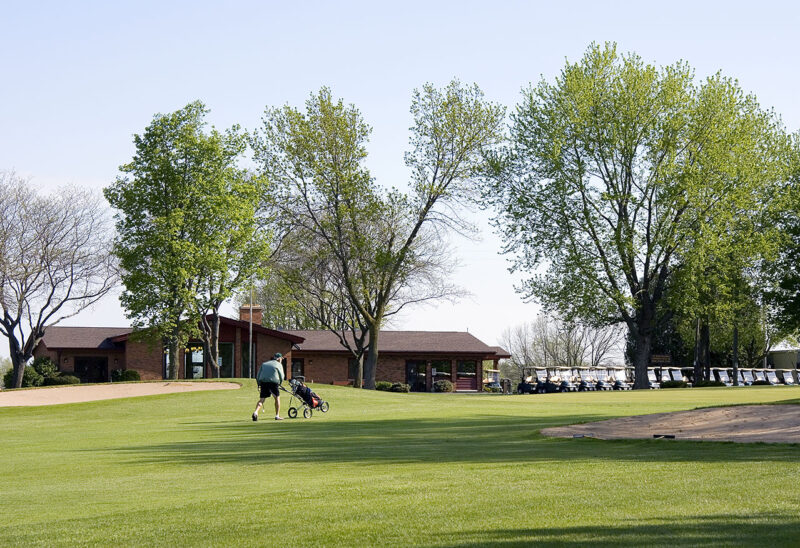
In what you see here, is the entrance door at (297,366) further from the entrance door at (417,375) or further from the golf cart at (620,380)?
the golf cart at (620,380)

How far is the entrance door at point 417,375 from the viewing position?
71.5 metres

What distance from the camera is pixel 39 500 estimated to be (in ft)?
36.4

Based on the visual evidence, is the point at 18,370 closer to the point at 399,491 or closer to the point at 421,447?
the point at 421,447

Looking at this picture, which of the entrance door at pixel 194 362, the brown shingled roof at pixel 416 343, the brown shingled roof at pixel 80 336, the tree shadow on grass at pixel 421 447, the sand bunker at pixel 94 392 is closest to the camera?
the tree shadow on grass at pixel 421 447

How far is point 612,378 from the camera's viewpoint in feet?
214

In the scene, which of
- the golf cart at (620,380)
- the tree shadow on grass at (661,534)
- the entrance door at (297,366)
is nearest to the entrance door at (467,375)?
the golf cart at (620,380)

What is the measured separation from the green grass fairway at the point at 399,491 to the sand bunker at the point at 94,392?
19.1 meters

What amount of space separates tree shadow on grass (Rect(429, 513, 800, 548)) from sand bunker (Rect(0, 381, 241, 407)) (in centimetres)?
3340

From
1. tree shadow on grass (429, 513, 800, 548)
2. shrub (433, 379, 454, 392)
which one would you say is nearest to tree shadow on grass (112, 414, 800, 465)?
tree shadow on grass (429, 513, 800, 548)

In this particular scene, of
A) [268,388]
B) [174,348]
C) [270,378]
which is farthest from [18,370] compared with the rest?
[270,378]

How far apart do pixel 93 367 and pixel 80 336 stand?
96.0 inches

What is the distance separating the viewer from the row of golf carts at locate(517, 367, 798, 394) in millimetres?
61375

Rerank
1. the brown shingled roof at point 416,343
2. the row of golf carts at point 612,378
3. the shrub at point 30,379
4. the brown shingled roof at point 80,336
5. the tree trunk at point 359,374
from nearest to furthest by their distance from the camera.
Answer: the shrub at point 30,379
the row of golf carts at point 612,378
the tree trunk at point 359,374
the brown shingled roof at point 80,336
the brown shingled roof at point 416,343

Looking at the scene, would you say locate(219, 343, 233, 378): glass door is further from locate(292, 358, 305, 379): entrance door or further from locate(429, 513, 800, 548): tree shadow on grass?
locate(429, 513, 800, 548): tree shadow on grass
